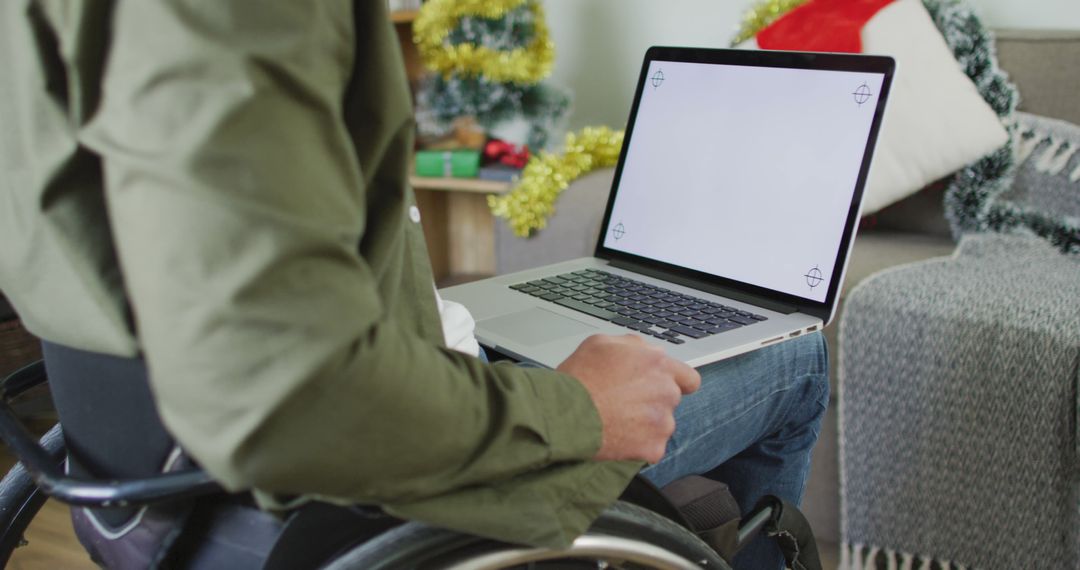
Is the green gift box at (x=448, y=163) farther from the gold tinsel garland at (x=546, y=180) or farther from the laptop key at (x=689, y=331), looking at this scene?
the laptop key at (x=689, y=331)

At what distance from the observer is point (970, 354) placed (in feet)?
4.29

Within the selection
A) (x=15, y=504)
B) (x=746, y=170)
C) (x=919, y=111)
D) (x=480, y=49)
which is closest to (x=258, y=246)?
(x=15, y=504)

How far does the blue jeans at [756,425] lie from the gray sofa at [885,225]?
55cm

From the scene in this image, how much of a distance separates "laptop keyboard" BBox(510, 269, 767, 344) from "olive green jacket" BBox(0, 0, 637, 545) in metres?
0.36

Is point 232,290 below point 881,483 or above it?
above

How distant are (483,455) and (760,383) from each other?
466 mm

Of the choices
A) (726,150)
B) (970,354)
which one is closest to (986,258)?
(970,354)

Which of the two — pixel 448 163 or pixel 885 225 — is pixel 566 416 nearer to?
pixel 885 225

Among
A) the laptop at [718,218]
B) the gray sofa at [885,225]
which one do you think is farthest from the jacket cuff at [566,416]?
the gray sofa at [885,225]

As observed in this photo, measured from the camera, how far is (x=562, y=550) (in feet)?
1.79

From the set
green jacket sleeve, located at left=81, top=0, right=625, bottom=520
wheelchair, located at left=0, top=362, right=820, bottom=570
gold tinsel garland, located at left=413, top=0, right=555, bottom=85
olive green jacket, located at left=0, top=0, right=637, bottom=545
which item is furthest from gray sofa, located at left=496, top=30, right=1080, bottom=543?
green jacket sleeve, located at left=81, top=0, right=625, bottom=520

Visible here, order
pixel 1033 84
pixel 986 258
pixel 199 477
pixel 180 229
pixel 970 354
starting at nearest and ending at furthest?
pixel 180 229, pixel 199 477, pixel 970 354, pixel 986 258, pixel 1033 84

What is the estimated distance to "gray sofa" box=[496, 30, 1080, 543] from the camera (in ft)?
5.07

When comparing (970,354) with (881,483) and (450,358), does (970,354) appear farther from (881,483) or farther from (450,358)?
(450,358)
